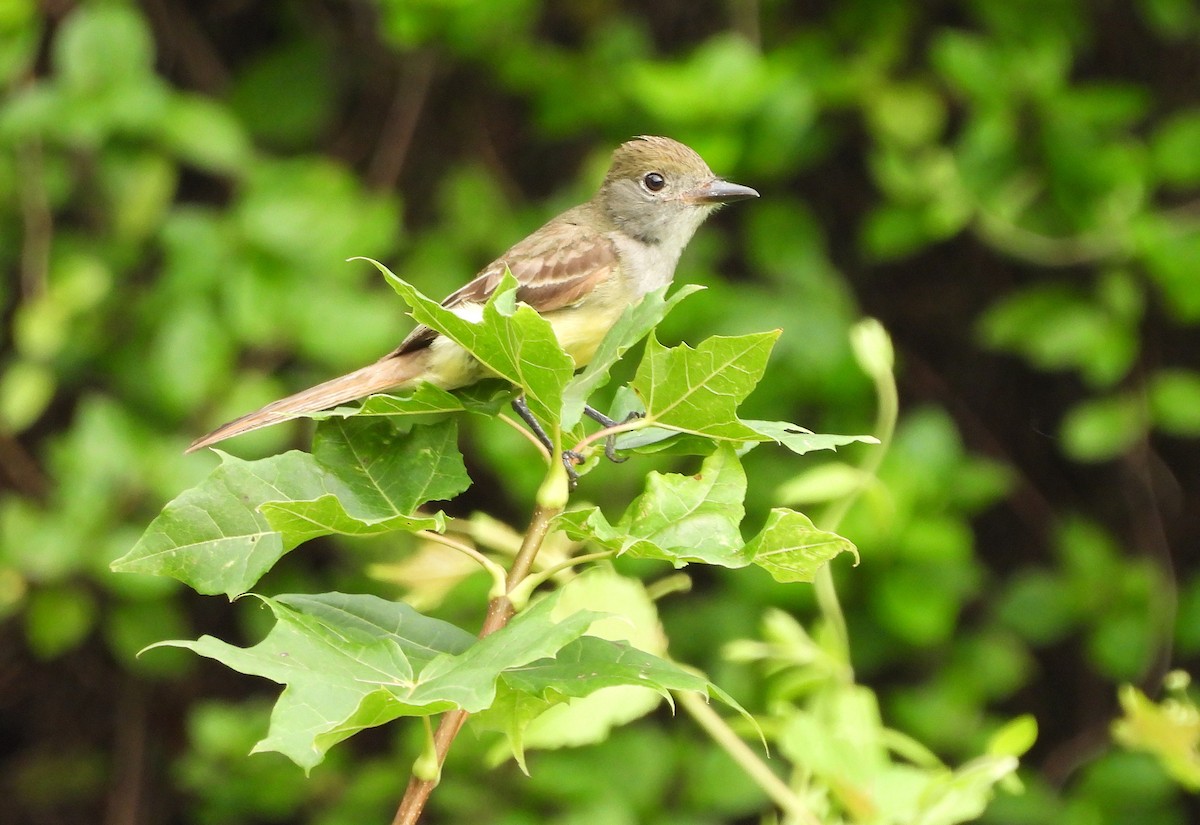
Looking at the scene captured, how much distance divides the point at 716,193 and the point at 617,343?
1988mm

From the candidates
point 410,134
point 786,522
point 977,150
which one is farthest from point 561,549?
point 410,134

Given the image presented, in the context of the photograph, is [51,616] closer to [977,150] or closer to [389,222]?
[389,222]

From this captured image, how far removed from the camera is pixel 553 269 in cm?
313

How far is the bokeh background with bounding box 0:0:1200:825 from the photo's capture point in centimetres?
393

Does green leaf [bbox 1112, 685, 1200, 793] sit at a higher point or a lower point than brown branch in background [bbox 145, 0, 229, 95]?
higher

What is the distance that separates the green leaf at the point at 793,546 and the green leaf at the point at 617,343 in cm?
21

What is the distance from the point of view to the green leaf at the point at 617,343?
140 cm

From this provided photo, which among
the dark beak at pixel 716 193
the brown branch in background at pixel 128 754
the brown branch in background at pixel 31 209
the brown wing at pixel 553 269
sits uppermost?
the dark beak at pixel 716 193

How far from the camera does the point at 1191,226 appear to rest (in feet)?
13.5

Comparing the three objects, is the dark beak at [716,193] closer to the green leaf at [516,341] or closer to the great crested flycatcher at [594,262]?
the great crested flycatcher at [594,262]

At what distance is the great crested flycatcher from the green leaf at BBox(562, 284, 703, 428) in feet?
2.96

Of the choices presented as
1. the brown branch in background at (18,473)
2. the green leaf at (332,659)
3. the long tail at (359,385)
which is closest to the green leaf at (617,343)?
the green leaf at (332,659)

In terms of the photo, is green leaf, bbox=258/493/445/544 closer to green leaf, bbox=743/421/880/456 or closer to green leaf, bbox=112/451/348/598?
green leaf, bbox=112/451/348/598

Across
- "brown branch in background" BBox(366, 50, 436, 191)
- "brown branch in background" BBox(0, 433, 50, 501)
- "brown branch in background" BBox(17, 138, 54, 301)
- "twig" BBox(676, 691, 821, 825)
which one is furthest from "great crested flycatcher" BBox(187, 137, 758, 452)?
"brown branch in background" BBox(0, 433, 50, 501)
